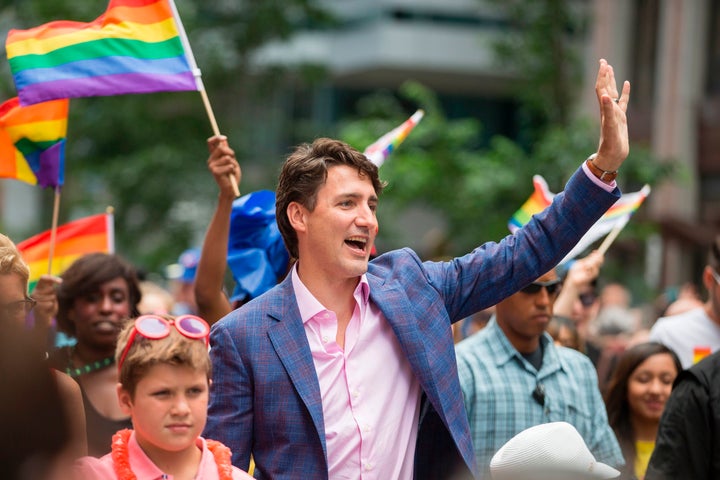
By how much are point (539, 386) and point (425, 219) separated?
35.5m

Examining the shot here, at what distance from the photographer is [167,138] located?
2336cm

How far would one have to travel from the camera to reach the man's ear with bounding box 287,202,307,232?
14.8ft

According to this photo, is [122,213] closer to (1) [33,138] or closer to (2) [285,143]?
(2) [285,143]

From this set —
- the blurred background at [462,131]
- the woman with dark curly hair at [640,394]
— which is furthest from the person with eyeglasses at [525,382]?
the blurred background at [462,131]

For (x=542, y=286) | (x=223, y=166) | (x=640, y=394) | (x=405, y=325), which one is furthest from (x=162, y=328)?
(x=640, y=394)

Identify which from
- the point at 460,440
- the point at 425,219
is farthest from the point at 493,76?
the point at 460,440

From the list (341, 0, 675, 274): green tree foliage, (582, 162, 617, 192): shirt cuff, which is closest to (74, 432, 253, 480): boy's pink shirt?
(582, 162, 617, 192): shirt cuff

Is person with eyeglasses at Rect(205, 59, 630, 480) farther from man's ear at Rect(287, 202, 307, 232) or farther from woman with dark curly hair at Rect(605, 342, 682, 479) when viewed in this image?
woman with dark curly hair at Rect(605, 342, 682, 479)

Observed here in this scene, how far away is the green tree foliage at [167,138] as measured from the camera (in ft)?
74.4

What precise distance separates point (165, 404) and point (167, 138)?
775 inches

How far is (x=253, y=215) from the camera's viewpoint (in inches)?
262

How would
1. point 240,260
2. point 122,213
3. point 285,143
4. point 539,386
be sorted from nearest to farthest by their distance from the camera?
1. point 539,386
2. point 240,260
3. point 122,213
4. point 285,143

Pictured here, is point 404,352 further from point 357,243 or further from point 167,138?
point 167,138

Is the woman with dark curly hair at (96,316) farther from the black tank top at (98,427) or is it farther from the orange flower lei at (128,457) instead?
the orange flower lei at (128,457)
